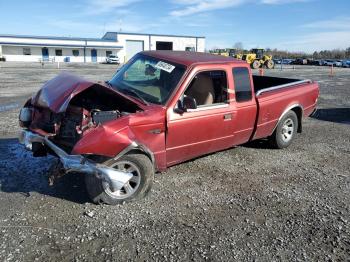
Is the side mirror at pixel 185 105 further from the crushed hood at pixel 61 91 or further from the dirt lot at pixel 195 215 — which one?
the dirt lot at pixel 195 215

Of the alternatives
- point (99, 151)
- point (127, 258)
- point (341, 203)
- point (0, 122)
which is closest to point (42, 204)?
point (99, 151)

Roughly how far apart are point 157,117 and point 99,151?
3.14ft

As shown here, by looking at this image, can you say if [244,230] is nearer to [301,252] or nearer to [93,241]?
[301,252]

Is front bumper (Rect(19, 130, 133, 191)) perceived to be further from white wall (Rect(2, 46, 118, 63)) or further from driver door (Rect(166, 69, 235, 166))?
white wall (Rect(2, 46, 118, 63))

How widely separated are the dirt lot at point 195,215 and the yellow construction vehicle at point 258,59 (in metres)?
35.1

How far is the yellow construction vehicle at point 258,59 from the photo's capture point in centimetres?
3981

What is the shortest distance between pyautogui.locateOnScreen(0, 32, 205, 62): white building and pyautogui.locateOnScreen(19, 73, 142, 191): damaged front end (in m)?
58.7

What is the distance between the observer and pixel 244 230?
12.8ft

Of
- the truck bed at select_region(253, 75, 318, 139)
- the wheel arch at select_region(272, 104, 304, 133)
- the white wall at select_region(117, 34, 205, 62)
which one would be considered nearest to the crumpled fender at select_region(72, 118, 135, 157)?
the truck bed at select_region(253, 75, 318, 139)

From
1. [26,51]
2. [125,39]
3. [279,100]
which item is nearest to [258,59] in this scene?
[125,39]

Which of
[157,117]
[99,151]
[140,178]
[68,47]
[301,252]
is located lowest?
[301,252]

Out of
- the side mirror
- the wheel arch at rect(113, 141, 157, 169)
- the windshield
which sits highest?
the windshield

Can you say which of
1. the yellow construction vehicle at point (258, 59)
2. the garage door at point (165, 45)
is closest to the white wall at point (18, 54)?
the garage door at point (165, 45)

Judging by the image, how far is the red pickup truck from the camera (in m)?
4.09
